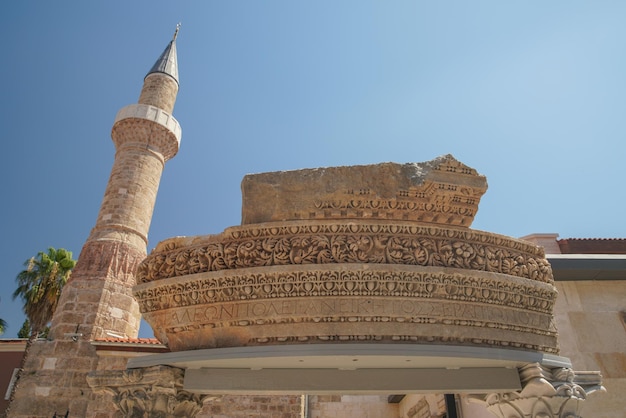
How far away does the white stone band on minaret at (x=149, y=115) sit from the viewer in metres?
13.1

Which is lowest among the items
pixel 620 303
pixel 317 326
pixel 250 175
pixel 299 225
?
pixel 317 326

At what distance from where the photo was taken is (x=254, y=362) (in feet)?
8.79

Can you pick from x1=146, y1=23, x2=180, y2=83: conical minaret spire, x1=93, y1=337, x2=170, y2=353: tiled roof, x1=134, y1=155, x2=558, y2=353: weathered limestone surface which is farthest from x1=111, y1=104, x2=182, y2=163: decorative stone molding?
x1=134, y1=155, x2=558, y2=353: weathered limestone surface

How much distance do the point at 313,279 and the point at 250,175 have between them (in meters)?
0.92

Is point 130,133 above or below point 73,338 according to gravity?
above

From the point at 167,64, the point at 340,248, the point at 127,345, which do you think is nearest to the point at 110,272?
the point at 127,345

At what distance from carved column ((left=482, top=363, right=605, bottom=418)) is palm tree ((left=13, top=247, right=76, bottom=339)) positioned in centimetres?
1865

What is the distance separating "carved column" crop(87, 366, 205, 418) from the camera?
2680mm

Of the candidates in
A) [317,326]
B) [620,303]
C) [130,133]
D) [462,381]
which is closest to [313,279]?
[317,326]

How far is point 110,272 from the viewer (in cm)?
1037

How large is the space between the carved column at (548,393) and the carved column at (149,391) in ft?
7.35

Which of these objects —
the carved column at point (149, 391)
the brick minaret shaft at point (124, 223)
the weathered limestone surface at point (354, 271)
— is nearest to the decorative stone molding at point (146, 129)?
the brick minaret shaft at point (124, 223)

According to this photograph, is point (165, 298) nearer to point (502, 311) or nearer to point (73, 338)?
point (502, 311)

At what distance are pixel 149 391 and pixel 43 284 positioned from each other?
18.3 metres
